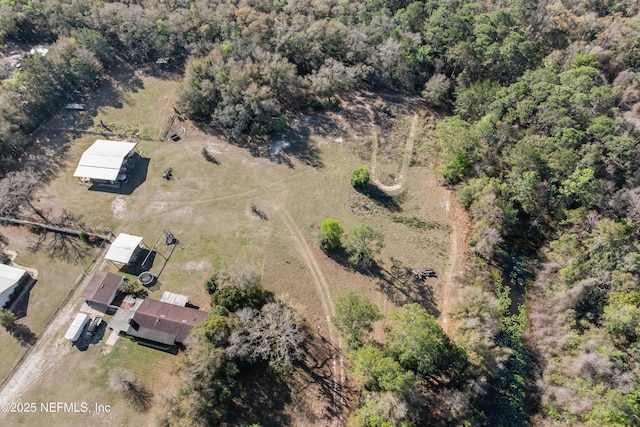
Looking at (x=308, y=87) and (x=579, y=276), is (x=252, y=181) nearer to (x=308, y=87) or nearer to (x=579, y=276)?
(x=308, y=87)

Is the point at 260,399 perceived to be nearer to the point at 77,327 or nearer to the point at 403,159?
the point at 77,327

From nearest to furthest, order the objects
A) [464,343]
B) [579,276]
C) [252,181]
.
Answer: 1. [464,343]
2. [579,276]
3. [252,181]

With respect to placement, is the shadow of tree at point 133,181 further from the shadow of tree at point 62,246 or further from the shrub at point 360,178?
the shrub at point 360,178

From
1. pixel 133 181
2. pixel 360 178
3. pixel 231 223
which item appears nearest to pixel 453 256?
pixel 360 178

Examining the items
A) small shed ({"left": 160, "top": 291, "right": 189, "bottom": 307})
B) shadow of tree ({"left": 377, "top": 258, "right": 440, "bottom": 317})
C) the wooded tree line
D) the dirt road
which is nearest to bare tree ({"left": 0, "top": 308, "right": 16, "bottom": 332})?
the dirt road

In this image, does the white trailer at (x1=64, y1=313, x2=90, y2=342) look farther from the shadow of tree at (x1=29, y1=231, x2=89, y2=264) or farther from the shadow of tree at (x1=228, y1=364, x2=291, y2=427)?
the shadow of tree at (x1=228, y1=364, x2=291, y2=427)

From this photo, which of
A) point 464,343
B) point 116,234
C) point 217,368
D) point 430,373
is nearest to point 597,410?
point 464,343
